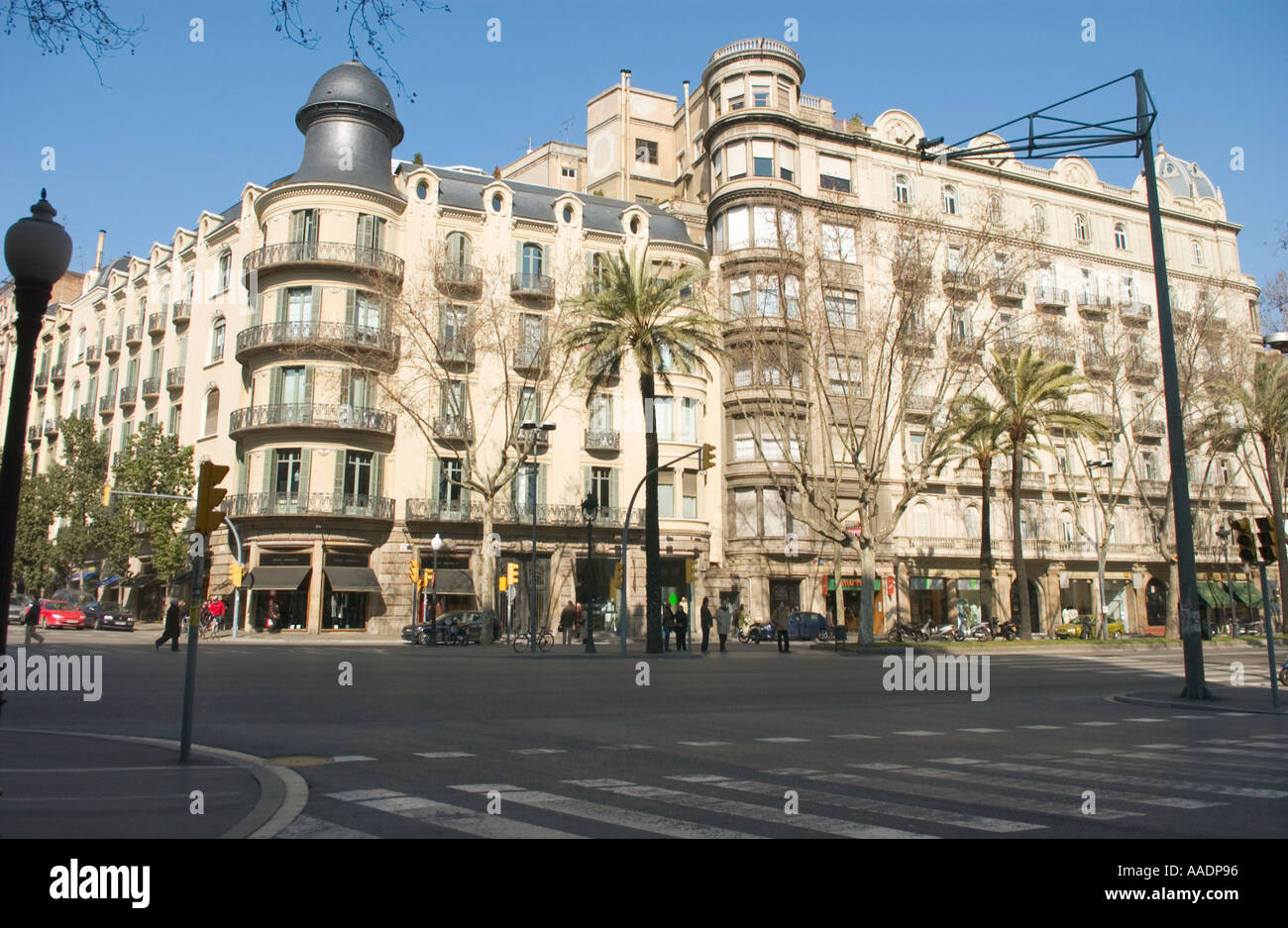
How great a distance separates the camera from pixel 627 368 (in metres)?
→ 47.8

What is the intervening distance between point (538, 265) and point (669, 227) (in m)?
8.31

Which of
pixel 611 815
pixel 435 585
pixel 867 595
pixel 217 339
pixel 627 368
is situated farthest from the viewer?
pixel 627 368

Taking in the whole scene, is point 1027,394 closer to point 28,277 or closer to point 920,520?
point 920,520

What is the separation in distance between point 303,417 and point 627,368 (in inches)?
635

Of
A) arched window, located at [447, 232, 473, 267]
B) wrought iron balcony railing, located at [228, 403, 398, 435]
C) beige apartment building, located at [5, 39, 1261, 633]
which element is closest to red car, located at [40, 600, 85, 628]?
beige apartment building, located at [5, 39, 1261, 633]

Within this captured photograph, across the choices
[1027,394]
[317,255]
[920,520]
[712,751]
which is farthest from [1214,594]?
[712,751]

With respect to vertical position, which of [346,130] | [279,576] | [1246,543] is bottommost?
[279,576]

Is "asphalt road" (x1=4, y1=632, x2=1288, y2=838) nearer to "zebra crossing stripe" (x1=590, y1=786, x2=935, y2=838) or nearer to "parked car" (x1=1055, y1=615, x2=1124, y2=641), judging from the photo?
"zebra crossing stripe" (x1=590, y1=786, x2=935, y2=838)

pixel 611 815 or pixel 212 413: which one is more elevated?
pixel 212 413

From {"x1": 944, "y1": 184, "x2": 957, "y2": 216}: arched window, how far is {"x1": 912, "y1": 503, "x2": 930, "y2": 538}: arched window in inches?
700

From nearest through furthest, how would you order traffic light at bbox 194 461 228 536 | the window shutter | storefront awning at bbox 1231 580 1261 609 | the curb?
the curb, traffic light at bbox 194 461 228 536, the window shutter, storefront awning at bbox 1231 580 1261 609

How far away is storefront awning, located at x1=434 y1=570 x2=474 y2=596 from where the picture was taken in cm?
4178

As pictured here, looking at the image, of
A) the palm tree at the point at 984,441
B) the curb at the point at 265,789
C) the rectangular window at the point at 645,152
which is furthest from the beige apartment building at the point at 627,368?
the curb at the point at 265,789

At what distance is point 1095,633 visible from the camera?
45.2 meters
